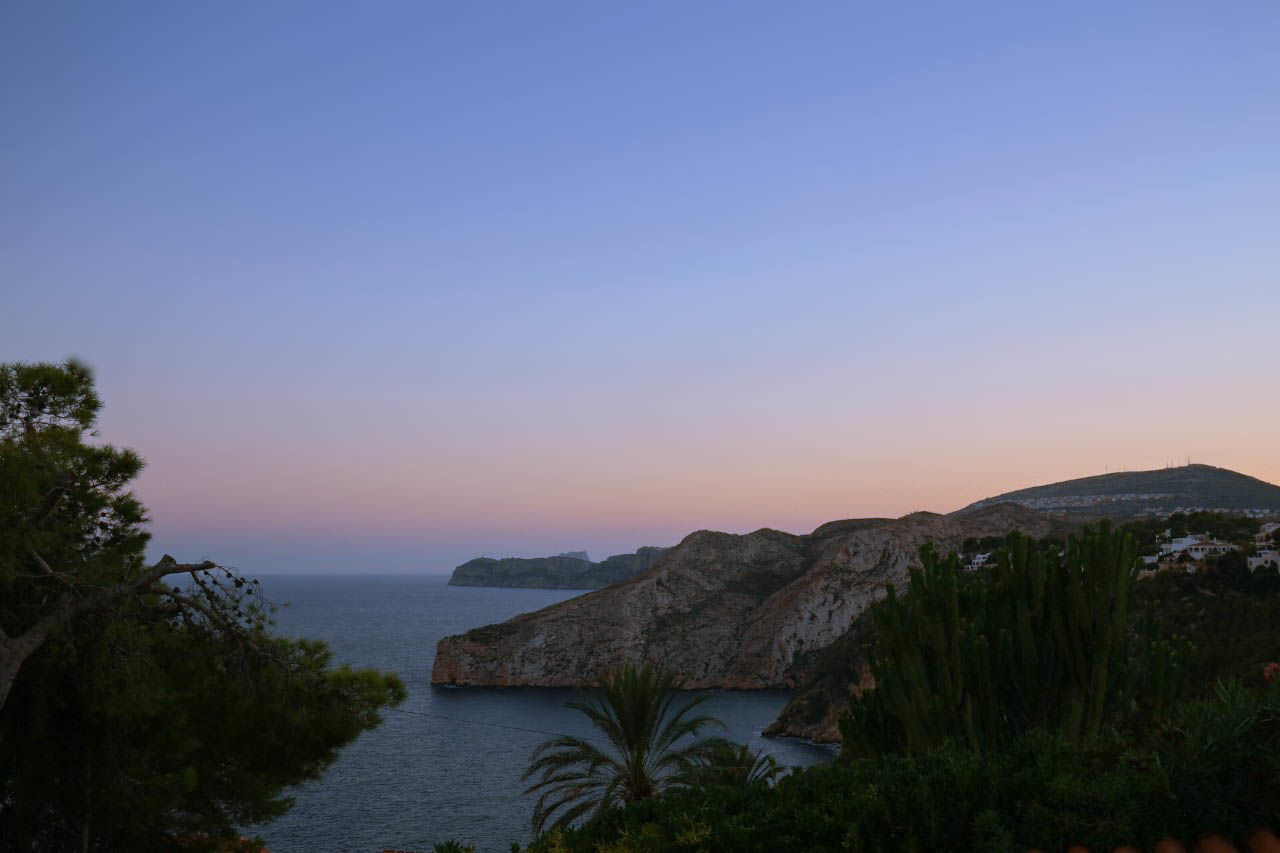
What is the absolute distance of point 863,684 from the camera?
64.6m

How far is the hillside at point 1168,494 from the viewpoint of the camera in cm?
12719

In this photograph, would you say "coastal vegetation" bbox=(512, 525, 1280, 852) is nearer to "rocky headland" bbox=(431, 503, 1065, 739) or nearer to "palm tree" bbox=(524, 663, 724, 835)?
"palm tree" bbox=(524, 663, 724, 835)

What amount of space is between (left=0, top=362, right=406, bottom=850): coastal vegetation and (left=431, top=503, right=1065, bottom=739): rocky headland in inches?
3205

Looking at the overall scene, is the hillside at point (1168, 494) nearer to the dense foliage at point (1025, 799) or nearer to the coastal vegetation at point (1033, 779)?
the coastal vegetation at point (1033, 779)

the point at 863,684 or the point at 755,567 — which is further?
the point at 755,567

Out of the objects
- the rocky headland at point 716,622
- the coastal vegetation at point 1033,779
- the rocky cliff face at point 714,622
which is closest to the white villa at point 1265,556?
the coastal vegetation at point 1033,779

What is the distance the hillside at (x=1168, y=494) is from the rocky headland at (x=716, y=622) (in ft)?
71.1

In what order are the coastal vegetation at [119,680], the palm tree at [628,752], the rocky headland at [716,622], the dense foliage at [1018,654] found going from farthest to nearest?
1. the rocky headland at [716,622]
2. the palm tree at [628,752]
3. the dense foliage at [1018,654]
4. the coastal vegetation at [119,680]

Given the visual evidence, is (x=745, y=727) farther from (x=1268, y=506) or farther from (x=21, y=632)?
(x=1268, y=506)

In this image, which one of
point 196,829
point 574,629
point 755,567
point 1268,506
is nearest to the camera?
point 196,829

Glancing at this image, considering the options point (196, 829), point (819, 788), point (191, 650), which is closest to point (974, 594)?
point (819, 788)

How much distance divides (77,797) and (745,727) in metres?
67.8

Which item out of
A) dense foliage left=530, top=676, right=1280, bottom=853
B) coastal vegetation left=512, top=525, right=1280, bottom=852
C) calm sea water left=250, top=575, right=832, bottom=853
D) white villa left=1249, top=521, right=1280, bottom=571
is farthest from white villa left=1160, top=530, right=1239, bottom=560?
dense foliage left=530, top=676, right=1280, bottom=853

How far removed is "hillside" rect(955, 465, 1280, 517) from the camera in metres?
127
